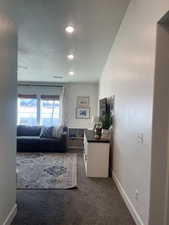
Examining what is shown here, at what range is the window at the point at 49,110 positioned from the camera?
9.24m

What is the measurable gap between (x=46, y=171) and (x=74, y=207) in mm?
1886

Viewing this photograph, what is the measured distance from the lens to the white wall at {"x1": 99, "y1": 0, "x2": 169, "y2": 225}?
2178mm

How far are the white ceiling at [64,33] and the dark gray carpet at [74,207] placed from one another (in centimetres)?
286

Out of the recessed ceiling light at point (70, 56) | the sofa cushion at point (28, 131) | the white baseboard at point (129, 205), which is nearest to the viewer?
the white baseboard at point (129, 205)

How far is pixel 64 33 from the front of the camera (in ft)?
12.8

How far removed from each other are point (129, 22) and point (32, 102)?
22.6ft

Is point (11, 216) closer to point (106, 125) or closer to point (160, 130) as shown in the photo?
point (160, 130)

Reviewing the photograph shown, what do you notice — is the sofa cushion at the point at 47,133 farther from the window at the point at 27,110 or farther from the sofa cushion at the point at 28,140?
the window at the point at 27,110

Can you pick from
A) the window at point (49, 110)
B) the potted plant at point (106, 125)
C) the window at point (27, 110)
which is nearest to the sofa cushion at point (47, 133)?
the window at point (49, 110)

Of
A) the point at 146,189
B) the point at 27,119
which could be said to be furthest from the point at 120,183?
the point at 27,119

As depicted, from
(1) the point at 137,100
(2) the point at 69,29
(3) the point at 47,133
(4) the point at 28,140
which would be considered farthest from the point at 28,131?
(1) the point at 137,100

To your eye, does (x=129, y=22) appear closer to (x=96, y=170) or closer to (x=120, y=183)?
(x=120, y=183)

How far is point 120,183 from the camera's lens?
3.54 meters

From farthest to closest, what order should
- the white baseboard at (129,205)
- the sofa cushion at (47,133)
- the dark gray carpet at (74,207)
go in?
the sofa cushion at (47,133) < the dark gray carpet at (74,207) < the white baseboard at (129,205)
